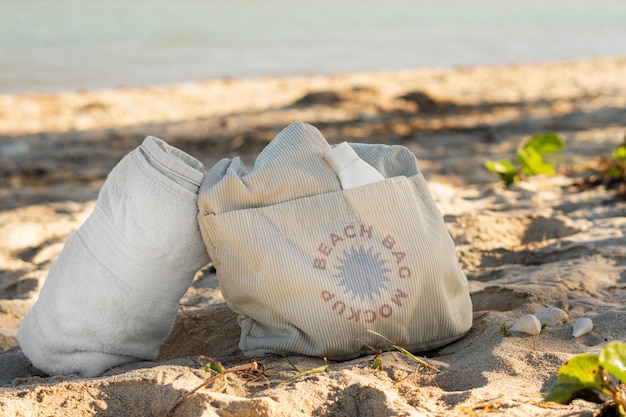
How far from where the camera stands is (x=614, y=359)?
1621 mm

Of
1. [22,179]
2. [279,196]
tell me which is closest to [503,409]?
[279,196]

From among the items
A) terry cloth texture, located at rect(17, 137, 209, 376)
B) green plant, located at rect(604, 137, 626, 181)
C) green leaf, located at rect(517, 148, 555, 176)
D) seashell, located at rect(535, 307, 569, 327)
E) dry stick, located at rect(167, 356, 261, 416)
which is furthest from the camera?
green leaf, located at rect(517, 148, 555, 176)

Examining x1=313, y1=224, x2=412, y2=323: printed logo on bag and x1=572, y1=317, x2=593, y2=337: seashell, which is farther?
x1=572, y1=317, x2=593, y2=337: seashell

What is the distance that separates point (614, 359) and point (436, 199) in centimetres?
247

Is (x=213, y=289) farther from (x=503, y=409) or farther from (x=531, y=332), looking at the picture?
→ (x=503, y=409)

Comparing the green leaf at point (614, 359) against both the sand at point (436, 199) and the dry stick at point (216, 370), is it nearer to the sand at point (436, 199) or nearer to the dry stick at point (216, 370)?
the sand at point (436, 199)

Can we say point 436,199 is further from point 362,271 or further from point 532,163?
point 362,271

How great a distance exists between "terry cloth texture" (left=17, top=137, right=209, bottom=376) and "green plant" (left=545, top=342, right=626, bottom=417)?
1087 mm

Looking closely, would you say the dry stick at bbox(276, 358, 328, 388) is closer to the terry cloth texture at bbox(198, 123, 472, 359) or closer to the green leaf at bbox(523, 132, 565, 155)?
the terry cloth texture at bbox(198, 123, 472, 359)

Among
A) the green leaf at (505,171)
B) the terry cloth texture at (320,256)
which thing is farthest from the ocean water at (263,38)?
the terry cloth texture at (320,256)

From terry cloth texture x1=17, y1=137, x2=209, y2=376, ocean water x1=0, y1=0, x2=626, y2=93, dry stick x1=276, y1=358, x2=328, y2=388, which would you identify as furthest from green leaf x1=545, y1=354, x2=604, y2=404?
ocean water x1=0, y1=0, x2=626, y2=93

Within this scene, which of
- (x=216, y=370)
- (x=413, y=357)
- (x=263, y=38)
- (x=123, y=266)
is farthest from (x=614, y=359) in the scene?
(x=263, y=38)

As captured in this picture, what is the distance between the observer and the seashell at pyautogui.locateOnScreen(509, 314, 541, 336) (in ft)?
7.54

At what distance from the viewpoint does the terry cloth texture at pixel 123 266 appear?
87.1 inches
